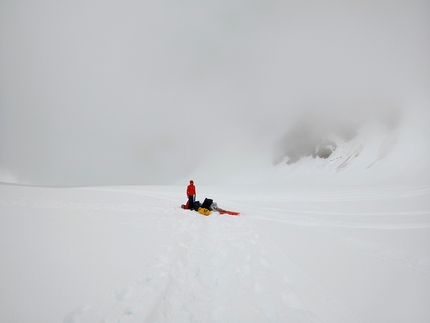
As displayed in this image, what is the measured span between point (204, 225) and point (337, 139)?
344 feet

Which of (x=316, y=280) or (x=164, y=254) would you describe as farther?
(x=164, y=254)

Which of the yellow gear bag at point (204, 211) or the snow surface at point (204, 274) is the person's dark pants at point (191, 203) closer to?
the yellow gear bag at point (204, 211)

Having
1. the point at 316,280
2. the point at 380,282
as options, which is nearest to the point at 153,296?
the point at 316,280

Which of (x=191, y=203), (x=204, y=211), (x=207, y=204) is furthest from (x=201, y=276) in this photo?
(x=191, y=203)

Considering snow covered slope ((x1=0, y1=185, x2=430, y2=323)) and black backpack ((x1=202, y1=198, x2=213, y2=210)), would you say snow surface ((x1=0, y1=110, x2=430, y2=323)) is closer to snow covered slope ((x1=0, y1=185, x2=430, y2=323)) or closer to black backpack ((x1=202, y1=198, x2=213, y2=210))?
snow covered slope ((x1=0, y1=185, x2=430, y2=323))

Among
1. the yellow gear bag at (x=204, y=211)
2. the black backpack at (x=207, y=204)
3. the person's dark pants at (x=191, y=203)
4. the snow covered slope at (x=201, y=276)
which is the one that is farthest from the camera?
the person's dark pants at (x=191, y=203)

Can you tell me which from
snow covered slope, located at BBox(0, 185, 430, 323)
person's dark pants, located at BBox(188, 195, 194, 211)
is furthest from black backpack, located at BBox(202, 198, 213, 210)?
snow covered slope, located at BBox(0, 185, 430, 323)

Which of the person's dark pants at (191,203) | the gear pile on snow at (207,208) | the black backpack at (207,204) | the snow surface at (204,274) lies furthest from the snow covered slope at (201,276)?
the person's dark pants at (191,203)

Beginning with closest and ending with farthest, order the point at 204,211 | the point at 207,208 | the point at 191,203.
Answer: the point at 204,211 < the point at 207,208 < the point at 191,203

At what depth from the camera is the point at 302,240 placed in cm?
612

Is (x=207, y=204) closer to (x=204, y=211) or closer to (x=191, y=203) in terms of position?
(x=204, y=211)

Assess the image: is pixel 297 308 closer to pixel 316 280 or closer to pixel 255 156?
pixel 316 280

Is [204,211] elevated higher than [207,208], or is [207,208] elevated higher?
[207,208]

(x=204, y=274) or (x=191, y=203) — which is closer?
(x=204, y=274)
